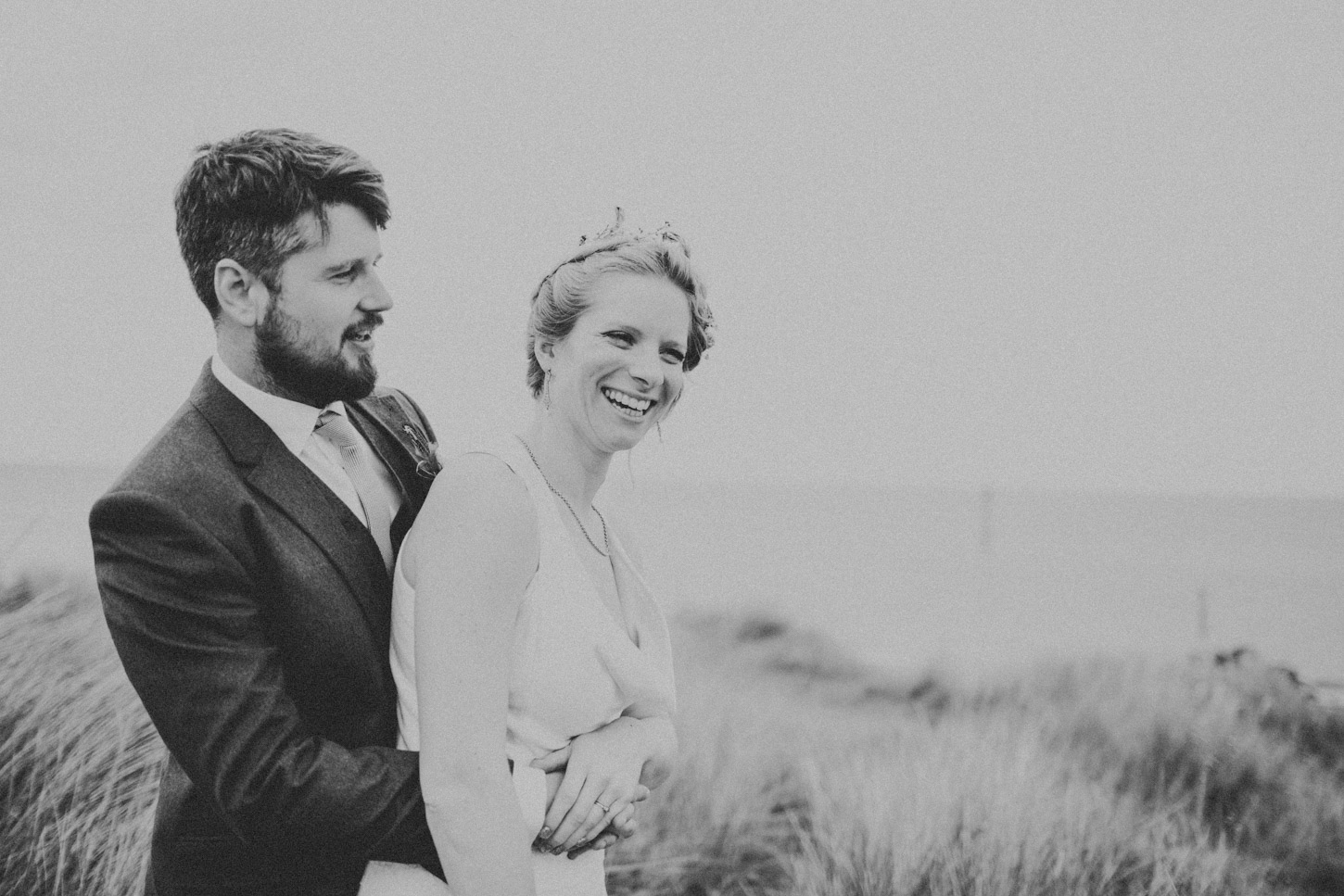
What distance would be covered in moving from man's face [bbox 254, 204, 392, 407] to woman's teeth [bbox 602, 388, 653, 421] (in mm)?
542

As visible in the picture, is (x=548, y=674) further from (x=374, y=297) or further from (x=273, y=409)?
(x=374, y=297)

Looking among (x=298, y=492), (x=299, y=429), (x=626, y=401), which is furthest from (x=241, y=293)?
(x=626, y=401)

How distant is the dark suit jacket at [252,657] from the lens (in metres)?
1.74

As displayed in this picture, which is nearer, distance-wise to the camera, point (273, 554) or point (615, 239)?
point (273, 554)

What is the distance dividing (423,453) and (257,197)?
2.50 ft

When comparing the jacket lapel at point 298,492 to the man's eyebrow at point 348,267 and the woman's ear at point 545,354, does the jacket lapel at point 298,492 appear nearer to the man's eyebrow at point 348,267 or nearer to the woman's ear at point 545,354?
the man's eyebrow at point 348,267

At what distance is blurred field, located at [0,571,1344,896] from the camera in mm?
3016

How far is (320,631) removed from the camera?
1.89 metres

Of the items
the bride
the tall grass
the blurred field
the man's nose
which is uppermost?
the man's nose

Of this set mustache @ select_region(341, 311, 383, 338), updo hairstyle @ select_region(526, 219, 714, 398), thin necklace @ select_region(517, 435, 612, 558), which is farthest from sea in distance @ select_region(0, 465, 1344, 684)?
mustache @ select_region(341, 311, 383, 338)

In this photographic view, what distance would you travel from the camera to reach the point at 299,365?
2115mm

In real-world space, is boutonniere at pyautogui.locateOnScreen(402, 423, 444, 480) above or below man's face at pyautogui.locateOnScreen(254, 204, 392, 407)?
below

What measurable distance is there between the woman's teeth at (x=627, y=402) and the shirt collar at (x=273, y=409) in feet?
2.21

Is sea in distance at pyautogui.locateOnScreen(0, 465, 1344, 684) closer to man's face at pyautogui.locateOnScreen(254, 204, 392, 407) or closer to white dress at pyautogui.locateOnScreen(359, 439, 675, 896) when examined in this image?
white dress at pyautogui.locateOnScreen(359, 439, 675, 896)
